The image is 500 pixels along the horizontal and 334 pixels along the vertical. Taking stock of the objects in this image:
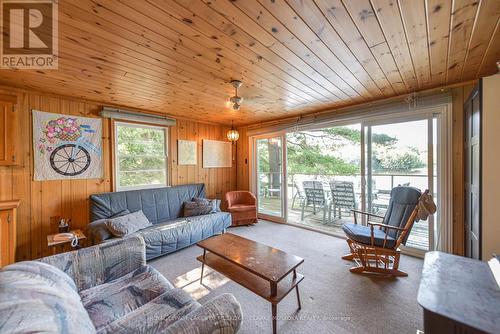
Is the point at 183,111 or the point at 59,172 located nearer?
the point at 59,172

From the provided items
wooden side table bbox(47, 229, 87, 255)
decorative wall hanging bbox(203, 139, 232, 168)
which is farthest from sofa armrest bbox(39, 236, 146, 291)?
decorative wall hanging bbox(203, 139, 232, 168)

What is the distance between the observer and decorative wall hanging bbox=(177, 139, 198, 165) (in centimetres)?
410

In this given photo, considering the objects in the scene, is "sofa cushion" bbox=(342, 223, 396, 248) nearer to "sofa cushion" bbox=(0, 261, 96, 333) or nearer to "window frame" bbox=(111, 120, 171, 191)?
"sofa cushion" bbox=(0, 261, 96, 333)

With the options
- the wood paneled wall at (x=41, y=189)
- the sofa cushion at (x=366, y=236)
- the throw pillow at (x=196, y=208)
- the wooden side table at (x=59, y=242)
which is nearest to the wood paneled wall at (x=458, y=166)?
the sofa cushion at (x=366, y=236)

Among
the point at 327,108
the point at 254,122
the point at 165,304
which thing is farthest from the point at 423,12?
the point at 254,122

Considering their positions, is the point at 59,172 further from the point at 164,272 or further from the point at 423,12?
the point at 423,12

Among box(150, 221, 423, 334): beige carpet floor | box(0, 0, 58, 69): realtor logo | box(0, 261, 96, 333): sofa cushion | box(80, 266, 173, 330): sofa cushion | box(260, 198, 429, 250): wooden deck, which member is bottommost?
box(150, 221, 423, 334): beige carpet floor

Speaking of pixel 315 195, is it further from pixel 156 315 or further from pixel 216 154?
pixel 156 315

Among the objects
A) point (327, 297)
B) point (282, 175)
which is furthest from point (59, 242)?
point (282, 175)

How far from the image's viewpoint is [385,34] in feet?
4.96

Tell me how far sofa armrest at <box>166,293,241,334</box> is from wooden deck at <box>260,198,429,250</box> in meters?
3.10

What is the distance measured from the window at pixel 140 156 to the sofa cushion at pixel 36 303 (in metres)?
2.48

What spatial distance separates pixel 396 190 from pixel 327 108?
173 cm

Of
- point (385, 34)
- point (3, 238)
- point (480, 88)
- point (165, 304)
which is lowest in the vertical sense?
point (165, 304)
